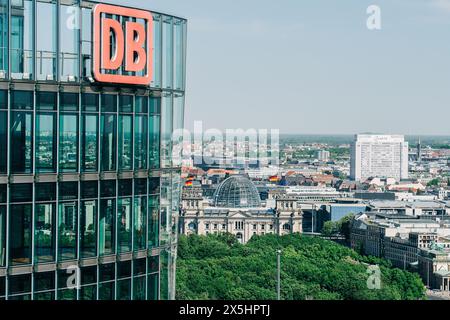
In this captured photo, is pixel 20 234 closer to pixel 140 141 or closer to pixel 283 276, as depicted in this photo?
pixel 140 141

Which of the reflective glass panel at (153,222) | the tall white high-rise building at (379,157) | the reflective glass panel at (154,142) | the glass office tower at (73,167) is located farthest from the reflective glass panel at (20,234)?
the tall white high-rise building at (379,157)

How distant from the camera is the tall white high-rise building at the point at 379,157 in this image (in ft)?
588

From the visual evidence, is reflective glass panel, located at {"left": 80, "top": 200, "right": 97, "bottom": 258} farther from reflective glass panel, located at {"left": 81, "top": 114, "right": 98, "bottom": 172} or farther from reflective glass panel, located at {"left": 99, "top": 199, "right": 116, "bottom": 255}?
reflective glass panel, located at {"left": 81, "top": 114, "right": 98, "bottom": 172}

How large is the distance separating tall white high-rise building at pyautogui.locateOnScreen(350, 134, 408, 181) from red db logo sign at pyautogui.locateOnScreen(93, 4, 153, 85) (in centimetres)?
16588

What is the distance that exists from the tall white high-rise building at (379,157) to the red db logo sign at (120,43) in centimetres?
16588

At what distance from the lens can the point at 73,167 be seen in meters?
11.9

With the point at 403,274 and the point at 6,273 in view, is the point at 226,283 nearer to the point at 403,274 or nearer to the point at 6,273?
the point at 403,274

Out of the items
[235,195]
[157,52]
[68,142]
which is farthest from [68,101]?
[235,195]

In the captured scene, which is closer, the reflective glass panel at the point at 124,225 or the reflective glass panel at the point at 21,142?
the reflective glass panel at the point at 21,142

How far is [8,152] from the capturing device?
11.3 m

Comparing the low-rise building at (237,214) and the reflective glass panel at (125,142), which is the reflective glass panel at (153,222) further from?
the low-rise building at (237,214)
